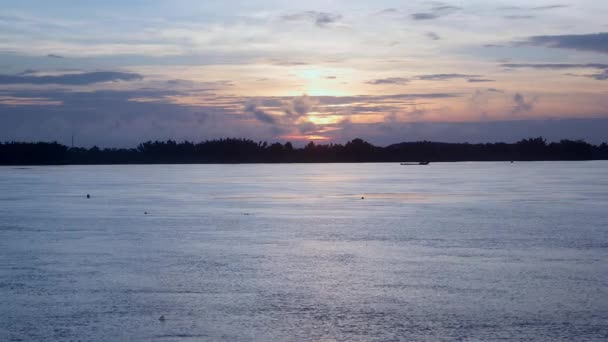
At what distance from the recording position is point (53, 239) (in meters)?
17.9

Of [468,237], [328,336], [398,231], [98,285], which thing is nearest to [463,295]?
[328,336]

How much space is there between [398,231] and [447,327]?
34.4 ft

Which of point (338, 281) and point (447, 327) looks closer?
point (447, 327)

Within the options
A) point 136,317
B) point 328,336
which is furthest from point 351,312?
point 136,317

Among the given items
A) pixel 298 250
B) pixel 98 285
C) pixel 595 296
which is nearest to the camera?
pixel 595 296

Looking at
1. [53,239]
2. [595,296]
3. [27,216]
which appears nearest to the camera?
[595,296]

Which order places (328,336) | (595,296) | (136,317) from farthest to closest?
1. (595,296)
2. (136,317)
3. (328,336)

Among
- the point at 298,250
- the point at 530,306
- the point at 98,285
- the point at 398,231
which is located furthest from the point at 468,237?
the point at 98,285

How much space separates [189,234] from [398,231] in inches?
198

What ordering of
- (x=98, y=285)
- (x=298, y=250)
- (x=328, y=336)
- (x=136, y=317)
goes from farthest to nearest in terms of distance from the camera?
1. (x=298, y=250)
2. (x=98, y=285)
3. (x=136, y=317)
4. (x=328, y=336)

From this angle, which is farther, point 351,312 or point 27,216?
point 27,216

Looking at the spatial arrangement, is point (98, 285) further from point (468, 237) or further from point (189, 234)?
point (468, 237)

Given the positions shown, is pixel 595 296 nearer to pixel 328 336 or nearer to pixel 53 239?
pixel 328 336

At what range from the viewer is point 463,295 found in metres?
10.9
